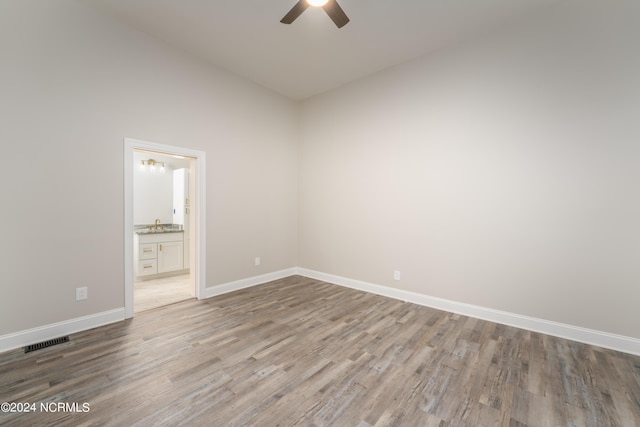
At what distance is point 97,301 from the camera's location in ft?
9.76

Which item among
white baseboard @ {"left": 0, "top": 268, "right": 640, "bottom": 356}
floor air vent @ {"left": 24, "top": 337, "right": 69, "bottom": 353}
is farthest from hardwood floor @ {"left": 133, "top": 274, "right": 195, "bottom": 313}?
floor air vent @ {"left": 24, "top": 337, "right": 69, "bottom": 353}

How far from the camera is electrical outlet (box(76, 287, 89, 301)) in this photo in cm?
285

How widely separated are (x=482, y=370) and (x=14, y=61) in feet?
16.3

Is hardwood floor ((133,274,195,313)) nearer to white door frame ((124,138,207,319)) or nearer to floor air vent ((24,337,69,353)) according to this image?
white door frame ((124,138,207,319))

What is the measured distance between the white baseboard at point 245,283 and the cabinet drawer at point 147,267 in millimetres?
1804

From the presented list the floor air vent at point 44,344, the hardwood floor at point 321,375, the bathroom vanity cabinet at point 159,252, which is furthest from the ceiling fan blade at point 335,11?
the bathroom vanity cabinet at point 159,252

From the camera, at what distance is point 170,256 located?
523 centimetres

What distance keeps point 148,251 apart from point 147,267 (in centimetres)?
29

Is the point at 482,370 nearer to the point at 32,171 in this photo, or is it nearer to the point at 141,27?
the point at 32,171

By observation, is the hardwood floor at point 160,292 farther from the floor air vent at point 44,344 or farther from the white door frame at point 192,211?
the floor air vent at point 44,344

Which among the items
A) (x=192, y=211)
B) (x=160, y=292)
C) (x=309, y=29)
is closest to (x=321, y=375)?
(x=192, y=211)

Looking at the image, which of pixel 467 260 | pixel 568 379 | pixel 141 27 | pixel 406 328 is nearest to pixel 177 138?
pixel 141 27

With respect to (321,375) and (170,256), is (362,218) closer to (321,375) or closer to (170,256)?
(321,375)

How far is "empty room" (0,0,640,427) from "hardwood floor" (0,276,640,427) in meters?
0.02
